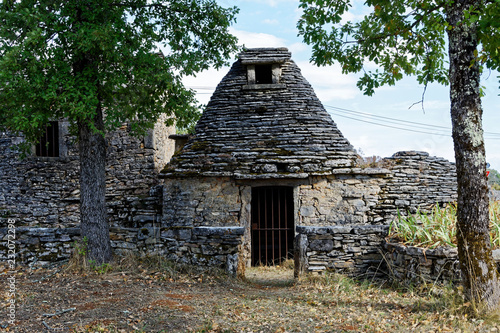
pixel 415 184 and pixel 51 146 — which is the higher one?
pixel 51 146

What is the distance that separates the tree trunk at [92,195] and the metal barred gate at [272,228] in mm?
3904

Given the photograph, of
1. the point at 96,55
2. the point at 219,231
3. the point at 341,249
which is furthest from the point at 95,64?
the point at 341,249

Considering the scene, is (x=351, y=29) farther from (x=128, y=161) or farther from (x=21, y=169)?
(x=21, y=169)

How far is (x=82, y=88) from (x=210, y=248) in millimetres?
3402

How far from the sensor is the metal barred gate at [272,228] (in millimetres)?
9688

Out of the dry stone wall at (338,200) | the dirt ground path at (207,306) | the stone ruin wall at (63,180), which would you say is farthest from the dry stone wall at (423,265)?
the stone ruin wall at (63,180)

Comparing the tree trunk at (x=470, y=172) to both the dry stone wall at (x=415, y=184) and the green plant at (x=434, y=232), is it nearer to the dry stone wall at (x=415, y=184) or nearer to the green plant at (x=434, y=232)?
the green plant at (x=434, y=232)

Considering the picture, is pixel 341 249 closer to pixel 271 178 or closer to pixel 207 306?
pixel 207 306

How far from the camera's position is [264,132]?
10109 millimetres

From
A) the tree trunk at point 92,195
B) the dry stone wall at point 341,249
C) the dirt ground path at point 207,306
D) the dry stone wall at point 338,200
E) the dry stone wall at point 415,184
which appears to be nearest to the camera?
the dirt ground path at point 207,306

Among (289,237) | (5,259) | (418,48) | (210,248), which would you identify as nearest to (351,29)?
(418,48)

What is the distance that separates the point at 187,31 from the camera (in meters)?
7.81

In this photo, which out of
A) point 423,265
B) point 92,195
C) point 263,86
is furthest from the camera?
point 263,86

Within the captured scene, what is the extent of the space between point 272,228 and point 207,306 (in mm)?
4820
